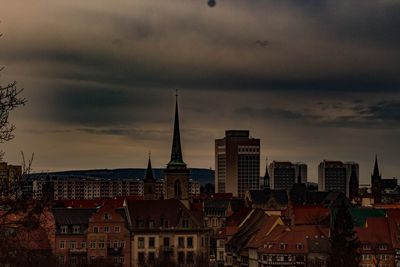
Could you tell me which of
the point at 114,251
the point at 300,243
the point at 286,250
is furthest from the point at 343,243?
the point at 114,251

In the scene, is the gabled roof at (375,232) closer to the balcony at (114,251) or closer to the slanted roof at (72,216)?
the balcony at (114,251)

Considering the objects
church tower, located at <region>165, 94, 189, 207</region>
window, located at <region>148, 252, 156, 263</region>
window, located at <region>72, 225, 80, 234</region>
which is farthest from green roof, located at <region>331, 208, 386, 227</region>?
church tower, located at <region>165, 94, 189, 207</region>

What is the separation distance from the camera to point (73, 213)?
94375 millimetres

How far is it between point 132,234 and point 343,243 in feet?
70.9

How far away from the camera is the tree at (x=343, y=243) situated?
83.2 metres

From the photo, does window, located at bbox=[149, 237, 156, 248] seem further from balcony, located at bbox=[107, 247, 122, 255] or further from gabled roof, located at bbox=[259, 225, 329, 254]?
gabled roof, located at bbox=[259, 225, 329, 254]

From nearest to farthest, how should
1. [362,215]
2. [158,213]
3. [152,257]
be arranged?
[152,257] → [158,213] → [362,215]

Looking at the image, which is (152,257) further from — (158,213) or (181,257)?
(158,213)

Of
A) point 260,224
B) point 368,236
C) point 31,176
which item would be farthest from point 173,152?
point 31,176

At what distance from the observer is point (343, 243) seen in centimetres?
8731

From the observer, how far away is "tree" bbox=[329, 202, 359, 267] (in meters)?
83.2

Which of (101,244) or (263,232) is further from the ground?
(263,232)

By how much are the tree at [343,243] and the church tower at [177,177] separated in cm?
4969

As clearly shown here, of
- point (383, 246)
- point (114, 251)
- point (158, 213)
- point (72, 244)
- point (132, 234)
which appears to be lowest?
point (114, 251)
